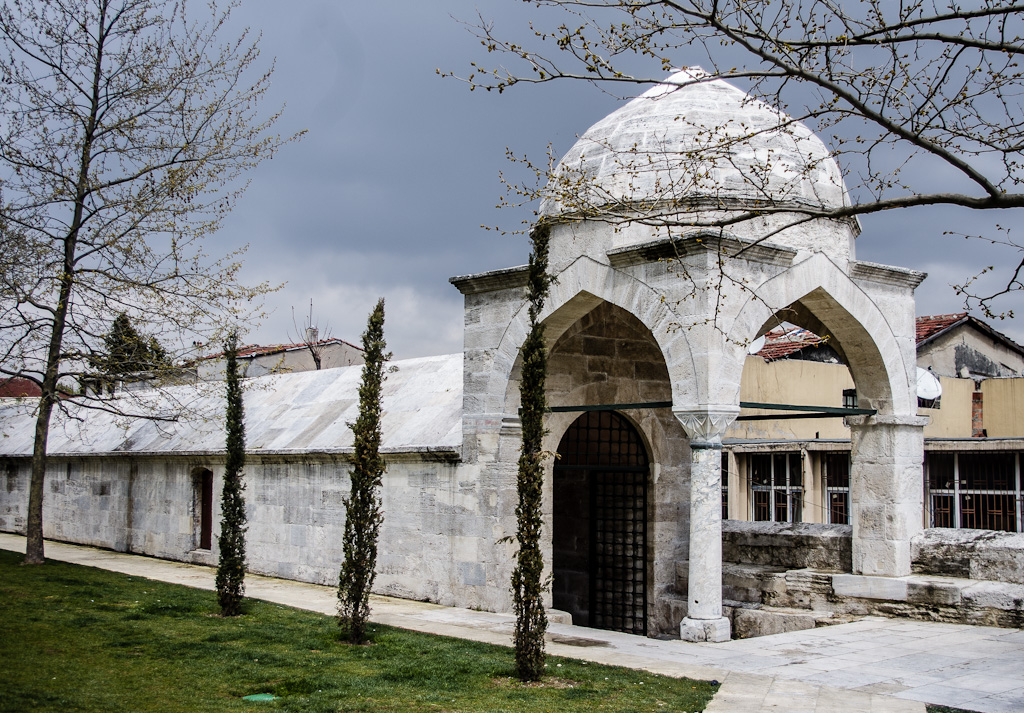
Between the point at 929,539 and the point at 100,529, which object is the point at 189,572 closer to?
the point at 100,529

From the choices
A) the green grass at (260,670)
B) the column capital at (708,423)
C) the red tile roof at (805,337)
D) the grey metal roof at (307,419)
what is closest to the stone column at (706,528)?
the column capital at (708,423)

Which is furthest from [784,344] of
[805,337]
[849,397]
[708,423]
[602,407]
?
[708,423]

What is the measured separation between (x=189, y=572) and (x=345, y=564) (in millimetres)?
6779

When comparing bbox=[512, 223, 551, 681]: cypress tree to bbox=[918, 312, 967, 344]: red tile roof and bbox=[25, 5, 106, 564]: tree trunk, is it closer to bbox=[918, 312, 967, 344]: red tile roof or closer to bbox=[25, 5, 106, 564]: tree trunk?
bbox=[25, 5, 106, 564]: tree trunk

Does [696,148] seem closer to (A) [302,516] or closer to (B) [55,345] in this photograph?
(A) [302,516]

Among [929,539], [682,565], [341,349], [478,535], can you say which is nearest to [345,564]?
[478,535]

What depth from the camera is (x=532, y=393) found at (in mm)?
7648

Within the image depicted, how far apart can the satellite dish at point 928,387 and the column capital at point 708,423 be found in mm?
12452

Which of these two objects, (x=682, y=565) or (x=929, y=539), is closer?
(x=929, y=539)

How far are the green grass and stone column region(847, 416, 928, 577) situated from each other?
13.1 feet

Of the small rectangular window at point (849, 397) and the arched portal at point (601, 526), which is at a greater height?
the small rectangular window at point (849, 397)

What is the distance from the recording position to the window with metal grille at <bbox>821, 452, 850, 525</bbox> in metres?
18.3

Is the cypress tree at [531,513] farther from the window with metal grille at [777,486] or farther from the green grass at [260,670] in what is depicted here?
the window with metal grille at [777,486]

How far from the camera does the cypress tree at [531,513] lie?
294 inches
